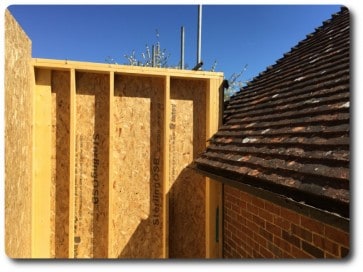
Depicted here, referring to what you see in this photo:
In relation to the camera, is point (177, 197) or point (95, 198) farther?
point (177, 197)

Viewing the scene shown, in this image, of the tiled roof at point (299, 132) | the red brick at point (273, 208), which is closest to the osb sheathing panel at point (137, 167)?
the tiled roof at point (299, 132)

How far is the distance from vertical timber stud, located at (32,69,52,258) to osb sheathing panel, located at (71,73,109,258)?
1.42 feet

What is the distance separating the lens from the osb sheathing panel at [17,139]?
9.48ft

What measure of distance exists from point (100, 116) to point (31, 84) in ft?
3.72

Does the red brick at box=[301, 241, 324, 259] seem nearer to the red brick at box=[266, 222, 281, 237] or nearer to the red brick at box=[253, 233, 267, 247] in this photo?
the red brick at box=[266, 222, 281, 237]

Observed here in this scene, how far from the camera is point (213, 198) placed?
4.86 metres

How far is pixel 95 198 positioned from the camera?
4641mm

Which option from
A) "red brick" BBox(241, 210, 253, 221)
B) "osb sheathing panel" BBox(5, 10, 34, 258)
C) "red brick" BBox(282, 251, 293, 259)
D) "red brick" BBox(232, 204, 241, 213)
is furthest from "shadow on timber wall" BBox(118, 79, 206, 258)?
"red brick" BBox(282, 251, 293, 259)

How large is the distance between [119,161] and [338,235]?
354cm

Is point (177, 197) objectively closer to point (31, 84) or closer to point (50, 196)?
point (50, 196)

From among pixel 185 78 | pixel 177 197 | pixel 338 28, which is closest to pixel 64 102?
pixel 185 78

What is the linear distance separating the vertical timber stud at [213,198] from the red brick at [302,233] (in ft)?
6.86

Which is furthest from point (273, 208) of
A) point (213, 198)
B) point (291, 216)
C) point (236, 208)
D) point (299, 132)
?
point (213, 198)

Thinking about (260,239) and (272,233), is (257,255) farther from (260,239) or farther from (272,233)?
(272,233)
